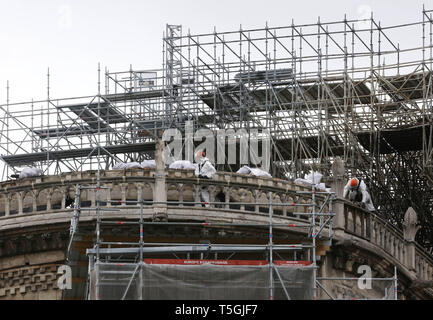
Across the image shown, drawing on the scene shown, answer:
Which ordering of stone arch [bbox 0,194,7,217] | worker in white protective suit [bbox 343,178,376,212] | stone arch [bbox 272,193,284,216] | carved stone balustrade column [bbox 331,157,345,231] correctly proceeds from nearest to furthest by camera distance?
stone arch [bbox 272,193,284,216] < stone arch [bbox 0,194,7,217] < carved stone balustrade column [bbox 331,157,345,231] < worker in white protective suit [bbox 343,178,376,212]

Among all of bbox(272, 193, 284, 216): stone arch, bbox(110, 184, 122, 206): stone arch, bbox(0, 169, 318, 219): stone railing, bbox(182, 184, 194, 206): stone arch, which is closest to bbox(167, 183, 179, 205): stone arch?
bbox(0, 169, 318, 219): stone railing

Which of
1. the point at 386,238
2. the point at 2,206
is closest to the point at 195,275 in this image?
the point at 2,206

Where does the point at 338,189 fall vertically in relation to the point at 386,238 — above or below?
above

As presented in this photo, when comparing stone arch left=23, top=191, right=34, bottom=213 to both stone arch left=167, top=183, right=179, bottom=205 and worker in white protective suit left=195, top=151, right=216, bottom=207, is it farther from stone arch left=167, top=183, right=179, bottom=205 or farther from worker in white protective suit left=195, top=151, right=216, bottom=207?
worker in white protective suit left=195, top=151, right=216, bottom=207

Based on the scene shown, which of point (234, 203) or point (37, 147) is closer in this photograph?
point (234, 203)

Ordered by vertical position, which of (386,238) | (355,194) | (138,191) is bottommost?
(386,238)

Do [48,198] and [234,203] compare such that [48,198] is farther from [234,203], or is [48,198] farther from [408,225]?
[408,225]

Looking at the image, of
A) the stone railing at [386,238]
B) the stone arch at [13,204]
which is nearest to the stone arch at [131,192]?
the stone arch at [13,204]

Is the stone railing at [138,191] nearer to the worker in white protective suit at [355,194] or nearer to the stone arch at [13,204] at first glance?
the stone arch at [13,204]

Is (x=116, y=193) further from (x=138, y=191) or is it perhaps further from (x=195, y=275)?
(x=195, y=275)
